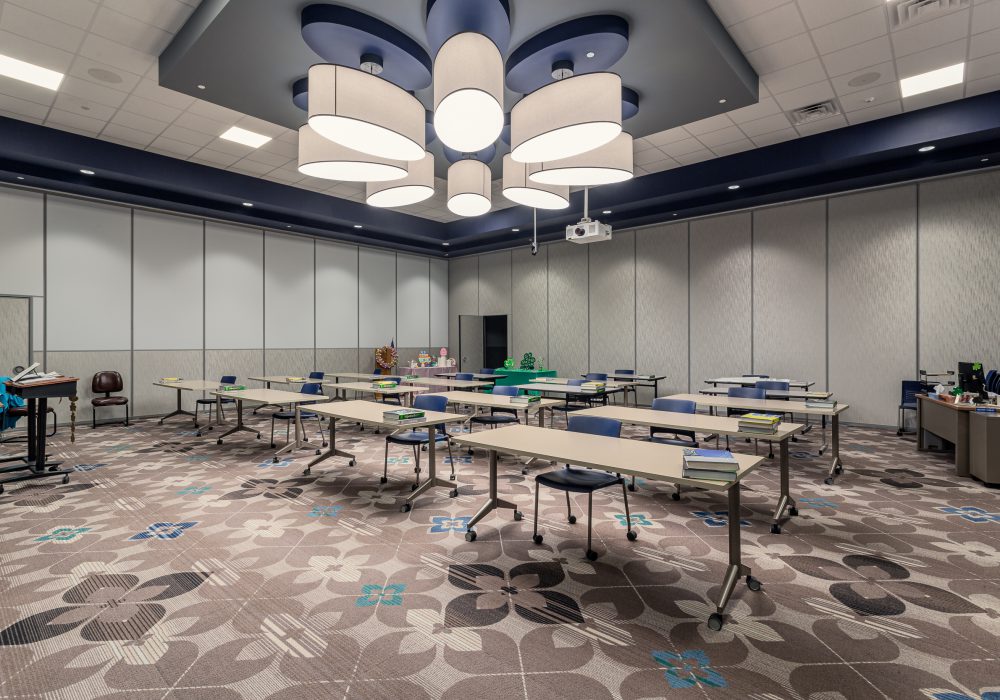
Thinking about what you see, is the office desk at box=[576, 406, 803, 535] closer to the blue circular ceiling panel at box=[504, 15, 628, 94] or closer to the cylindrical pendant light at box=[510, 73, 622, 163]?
the cylindrical pendant light at box=[510, 73, 622, 163]

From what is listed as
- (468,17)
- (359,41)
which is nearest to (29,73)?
(359,41)

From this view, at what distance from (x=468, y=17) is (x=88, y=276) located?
346 inches

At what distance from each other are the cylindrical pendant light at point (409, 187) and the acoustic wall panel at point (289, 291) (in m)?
7.13

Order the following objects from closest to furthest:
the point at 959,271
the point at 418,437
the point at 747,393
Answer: the point at 418,437, the point at 747,393, the point at 959,271

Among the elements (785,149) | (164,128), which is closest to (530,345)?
(785,149)

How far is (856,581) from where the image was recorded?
312cm

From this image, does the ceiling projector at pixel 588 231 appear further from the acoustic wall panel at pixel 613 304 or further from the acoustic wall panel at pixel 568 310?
the acoustic wall panel at pixel 568 310

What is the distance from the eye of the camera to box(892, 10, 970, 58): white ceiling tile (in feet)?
15.6

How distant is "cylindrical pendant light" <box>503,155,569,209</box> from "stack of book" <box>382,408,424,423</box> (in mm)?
2544

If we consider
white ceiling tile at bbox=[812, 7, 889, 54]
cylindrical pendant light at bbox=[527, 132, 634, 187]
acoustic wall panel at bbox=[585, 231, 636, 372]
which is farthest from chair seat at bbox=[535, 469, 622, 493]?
acoustic wall panel at bbox=[585, 231, 636, 372]

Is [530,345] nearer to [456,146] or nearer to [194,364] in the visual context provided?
[194,364]

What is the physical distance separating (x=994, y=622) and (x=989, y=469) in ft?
11.0

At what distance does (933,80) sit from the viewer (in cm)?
588

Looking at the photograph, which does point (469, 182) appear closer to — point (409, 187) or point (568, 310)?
point (409, 187)
